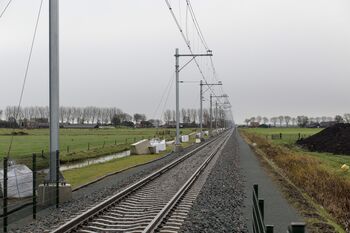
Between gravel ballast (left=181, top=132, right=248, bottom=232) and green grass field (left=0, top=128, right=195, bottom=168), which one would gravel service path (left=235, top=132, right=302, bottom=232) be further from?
green grass field (left=0, top=128, right=195, bottom=168)

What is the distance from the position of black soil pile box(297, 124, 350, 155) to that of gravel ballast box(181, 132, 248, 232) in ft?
107

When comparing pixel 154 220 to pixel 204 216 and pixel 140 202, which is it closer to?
pixel 204 216

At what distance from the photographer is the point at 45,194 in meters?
13.7

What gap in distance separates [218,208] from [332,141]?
148 feet

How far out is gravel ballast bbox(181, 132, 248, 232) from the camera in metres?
10.1

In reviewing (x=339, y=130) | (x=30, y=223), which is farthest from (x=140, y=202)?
(x=339, y=130)

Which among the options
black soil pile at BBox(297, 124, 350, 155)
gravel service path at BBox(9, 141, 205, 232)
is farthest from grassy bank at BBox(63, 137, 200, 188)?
black soil pile at BBox(297, 124, 350, 155)

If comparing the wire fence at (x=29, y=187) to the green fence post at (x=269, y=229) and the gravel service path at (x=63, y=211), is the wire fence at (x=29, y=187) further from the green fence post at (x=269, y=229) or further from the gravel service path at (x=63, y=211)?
the green fence post at (x=269, y=229)

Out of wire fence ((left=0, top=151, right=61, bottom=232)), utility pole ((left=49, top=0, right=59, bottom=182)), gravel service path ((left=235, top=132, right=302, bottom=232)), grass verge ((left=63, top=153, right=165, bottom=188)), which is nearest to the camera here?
gravel service path ((left=235, top=132, right=302, bottom=232))

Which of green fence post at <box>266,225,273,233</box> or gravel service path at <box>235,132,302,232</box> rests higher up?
green fence post at <box>266,225,273,233</box>

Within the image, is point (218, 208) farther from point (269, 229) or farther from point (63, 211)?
point (269, 229)

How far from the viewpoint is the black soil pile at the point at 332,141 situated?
4934 centimetres

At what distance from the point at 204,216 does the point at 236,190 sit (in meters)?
5.51

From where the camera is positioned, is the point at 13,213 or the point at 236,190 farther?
the point at 236,190
